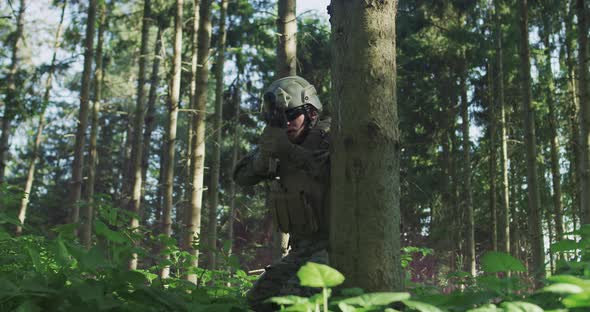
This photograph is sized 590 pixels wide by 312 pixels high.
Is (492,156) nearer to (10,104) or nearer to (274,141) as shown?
(10,104)

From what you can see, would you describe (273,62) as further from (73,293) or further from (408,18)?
(73,293)

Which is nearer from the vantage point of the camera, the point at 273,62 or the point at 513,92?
the point at 513,92

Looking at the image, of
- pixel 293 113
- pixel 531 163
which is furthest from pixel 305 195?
pixel 531 163

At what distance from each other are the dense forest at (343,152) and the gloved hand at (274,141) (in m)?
0.94

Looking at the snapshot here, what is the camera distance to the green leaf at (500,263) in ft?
6.20

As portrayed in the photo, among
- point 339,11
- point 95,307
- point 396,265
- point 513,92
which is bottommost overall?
point 95,307

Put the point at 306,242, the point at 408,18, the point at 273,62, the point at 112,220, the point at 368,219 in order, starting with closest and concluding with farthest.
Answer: the point at 368,219 → the point at 112,220 → the point at 306,242 → the point at 408,18 → the point at 273,62

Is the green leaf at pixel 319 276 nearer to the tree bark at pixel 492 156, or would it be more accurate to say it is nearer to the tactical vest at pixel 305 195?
the tactical vest at pixel 305 195

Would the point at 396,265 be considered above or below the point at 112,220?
below

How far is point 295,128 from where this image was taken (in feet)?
14.1

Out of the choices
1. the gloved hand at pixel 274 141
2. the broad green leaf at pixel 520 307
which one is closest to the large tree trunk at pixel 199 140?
the gloved hand at pixel 274 141

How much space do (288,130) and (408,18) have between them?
1693 cm

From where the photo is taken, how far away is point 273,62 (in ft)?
72.6

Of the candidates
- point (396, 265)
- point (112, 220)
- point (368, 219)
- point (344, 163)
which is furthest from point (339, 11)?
point (112, 220)
